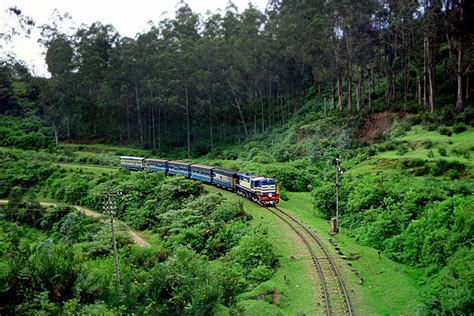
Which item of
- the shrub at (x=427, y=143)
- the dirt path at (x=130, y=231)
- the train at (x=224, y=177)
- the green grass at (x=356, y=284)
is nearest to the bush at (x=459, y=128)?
the shrub at (x=427, y=143)

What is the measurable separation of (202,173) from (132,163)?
45.6 feet

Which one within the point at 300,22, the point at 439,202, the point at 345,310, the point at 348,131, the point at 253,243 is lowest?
the point at 345,310

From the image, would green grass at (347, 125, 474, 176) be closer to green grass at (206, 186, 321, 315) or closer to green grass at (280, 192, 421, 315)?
green grass at (280, 192, 421, 315)

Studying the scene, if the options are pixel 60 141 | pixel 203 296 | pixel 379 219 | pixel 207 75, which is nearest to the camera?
pixel 203 296

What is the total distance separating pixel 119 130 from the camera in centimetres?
7812

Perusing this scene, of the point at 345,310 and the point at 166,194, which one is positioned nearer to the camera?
the point at 345,310

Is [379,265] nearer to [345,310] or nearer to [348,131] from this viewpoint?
[345,310]

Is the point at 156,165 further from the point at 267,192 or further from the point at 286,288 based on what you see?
the point at 286,288

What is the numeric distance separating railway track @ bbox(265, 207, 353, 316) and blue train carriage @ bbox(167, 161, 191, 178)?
1873 cm

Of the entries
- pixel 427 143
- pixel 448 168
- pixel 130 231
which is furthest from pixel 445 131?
pixel 130 231

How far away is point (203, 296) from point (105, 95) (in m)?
62.1

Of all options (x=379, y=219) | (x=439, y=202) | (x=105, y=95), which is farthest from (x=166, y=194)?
(x=105, y=95)

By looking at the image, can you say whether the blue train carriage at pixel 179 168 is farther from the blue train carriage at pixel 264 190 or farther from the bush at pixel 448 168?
the bush at pixel 448 168

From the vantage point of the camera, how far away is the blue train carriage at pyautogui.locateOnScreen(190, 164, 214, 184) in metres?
42.2
